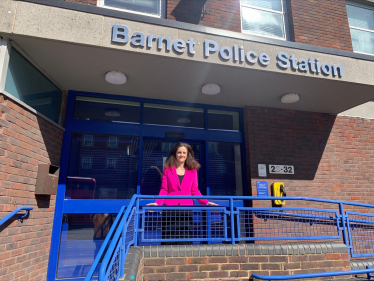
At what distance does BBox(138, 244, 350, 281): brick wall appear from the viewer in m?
3.54

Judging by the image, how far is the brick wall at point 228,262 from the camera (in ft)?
11.6

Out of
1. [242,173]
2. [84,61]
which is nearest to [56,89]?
[84,61]

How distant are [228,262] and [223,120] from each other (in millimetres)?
3061

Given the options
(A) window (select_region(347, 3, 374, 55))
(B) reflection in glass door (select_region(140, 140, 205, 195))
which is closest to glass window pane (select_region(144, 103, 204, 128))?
(B) reflection in glass door (select_region(140, 140, 205, 195))

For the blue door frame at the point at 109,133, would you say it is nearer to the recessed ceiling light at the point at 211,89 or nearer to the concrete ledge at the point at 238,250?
the recessed ceiling light at the point at 211,89

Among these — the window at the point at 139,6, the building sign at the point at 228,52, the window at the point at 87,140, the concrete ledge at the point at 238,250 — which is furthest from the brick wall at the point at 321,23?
the window at the point at 87,140

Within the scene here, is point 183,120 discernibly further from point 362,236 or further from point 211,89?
point 362,236

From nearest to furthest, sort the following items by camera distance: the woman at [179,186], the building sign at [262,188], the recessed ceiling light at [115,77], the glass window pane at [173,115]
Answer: the woman at [179,186]
the recessed ceiling light at [115,77]
the building sign at [262,188]
the glass window pane at [173,115]

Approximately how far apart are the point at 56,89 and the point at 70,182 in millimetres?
1659

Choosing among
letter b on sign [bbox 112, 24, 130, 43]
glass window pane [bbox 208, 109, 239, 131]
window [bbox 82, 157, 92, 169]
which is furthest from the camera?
glass window pane [bbox 208, 109, 239, 131]

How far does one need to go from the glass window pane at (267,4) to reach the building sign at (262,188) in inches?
156

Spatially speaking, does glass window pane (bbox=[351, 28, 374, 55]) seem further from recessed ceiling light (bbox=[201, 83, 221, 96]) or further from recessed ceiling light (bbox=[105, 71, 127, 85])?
recessed ceiling light (bbox=[105, 71, 127, 85])

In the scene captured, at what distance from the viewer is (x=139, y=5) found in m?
5.42

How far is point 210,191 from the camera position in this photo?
5543 mm
